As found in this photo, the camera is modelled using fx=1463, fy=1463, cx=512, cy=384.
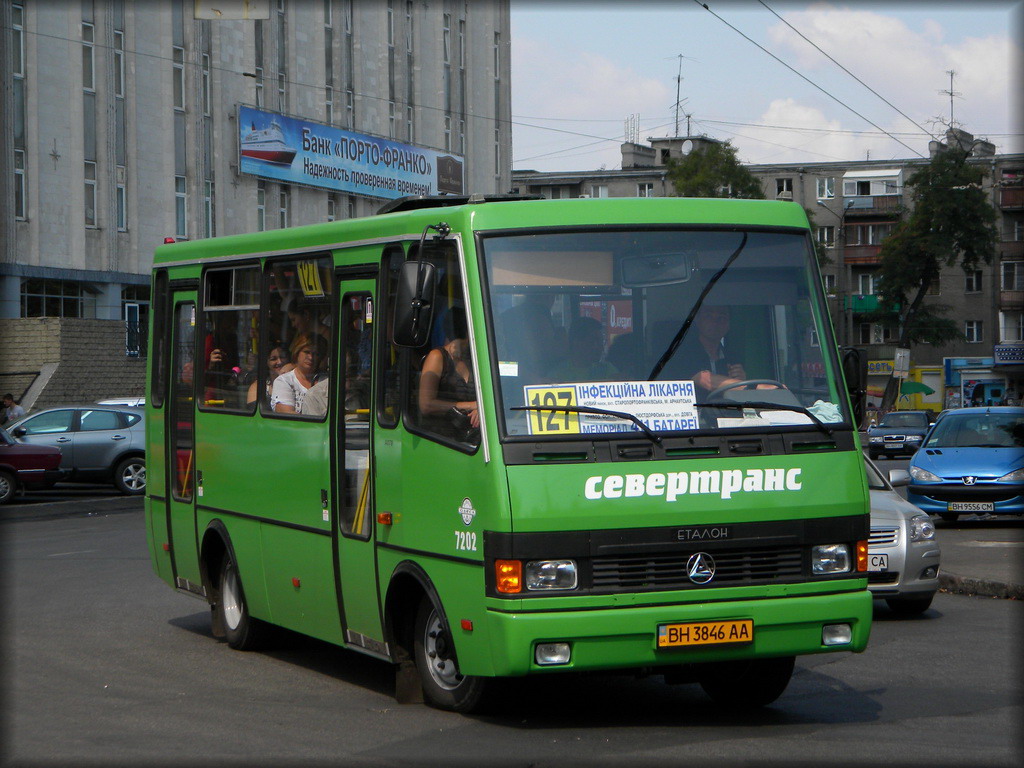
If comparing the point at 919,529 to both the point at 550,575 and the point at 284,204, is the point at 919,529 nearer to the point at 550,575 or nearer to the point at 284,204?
the point at 550,575

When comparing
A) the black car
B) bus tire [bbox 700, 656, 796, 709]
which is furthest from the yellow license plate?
the black car

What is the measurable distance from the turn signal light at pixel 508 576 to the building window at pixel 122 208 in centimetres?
4022

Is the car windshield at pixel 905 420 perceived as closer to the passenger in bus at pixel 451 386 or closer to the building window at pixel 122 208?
the building window at pixel 122 208

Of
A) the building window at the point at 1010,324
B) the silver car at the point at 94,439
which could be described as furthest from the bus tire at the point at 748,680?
the building window at the point at 1010,324

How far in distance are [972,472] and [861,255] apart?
76238 millimetres

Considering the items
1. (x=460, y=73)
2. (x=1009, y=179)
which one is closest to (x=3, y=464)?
(x=460, y=73)

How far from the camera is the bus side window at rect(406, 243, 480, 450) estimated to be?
Answer: 7.41m

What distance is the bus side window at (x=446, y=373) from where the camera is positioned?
7410 millimetres

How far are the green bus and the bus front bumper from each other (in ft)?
0.04

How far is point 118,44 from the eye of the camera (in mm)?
44688

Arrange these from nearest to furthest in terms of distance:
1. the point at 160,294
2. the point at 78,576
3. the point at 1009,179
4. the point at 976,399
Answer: the point at 160,294, the point at 78,576, the point at 1009,179, the point at 976,399

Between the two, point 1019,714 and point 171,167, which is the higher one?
point 171,167

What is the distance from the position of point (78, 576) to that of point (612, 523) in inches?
384

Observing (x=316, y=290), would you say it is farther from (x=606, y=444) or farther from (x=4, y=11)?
(x=4, y=11)
